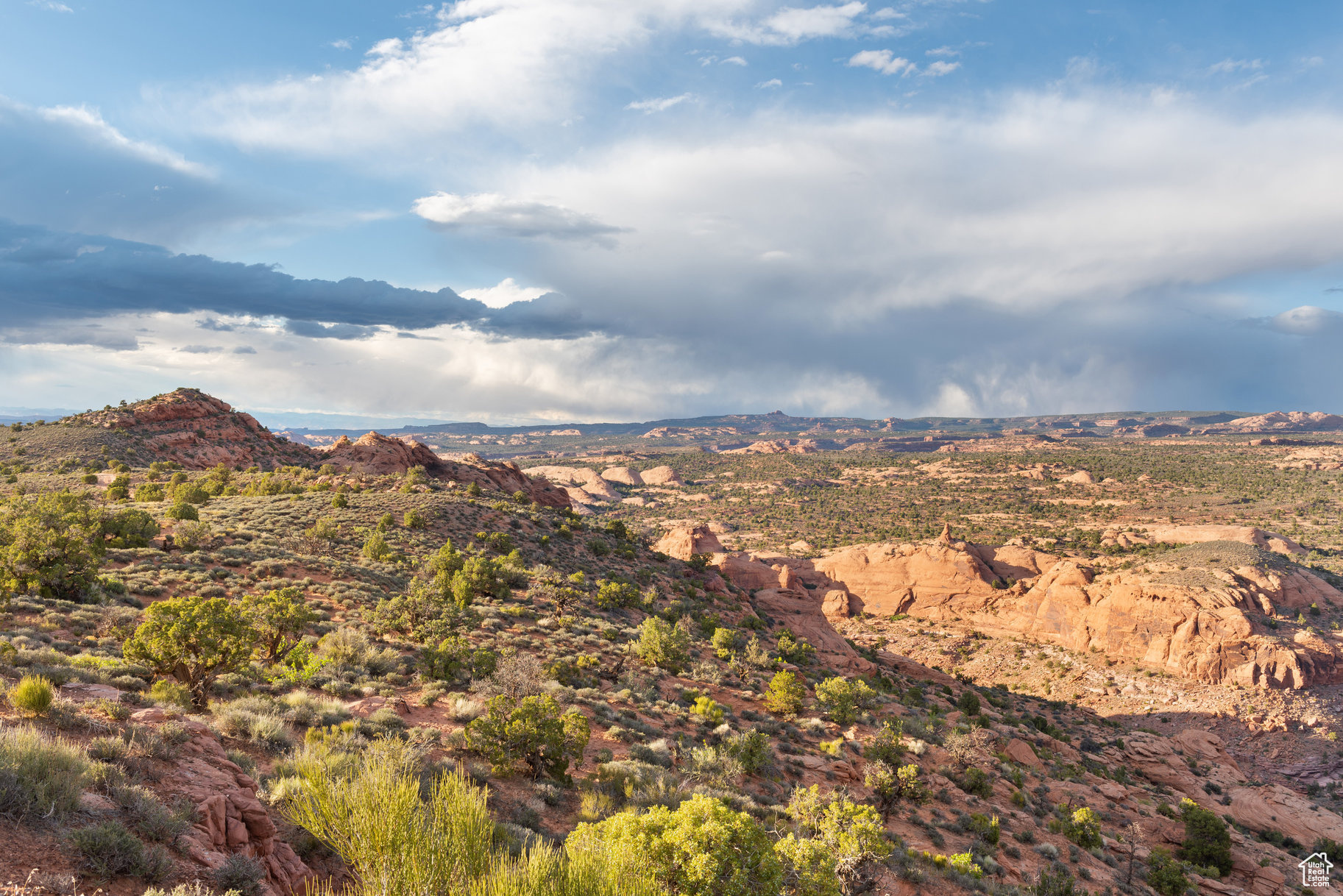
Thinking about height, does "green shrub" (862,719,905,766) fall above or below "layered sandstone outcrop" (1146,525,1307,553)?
below

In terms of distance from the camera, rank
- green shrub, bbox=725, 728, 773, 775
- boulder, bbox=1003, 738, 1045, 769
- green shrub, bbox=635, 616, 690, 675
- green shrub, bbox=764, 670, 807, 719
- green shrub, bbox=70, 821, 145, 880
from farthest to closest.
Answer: boulder, bbox=1003, 738, 1045, 769 < green shrub, bbox=635, 616, 690, 675 < green shrub, bbox=764, 670, 807, 719 < green shrub, bbox=725, 728, 773, 775 < green shrub, bbox=70, 821, 145, 880

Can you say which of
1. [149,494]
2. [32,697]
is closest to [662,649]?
[32,697]

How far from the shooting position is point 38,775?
6.57m

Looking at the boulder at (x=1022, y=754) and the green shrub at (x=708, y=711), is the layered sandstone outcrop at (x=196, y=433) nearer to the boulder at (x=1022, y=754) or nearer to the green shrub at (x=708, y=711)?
the green shrub at (x=708, y=711)

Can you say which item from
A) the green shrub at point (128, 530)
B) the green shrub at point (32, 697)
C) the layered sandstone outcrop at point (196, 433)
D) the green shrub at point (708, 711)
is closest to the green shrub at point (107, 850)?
the green shrub at point (32, 697)

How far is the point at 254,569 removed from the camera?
91.0ft

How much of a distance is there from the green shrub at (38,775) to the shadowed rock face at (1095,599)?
5402 cm

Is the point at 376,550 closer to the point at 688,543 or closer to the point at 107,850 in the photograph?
the point at 107,850

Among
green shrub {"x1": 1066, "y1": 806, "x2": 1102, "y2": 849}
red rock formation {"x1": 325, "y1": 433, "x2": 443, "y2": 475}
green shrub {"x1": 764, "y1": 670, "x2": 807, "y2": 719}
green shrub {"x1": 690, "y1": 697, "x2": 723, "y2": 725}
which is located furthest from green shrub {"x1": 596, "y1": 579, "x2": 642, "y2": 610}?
red rock formation {"x1": 325, "y1": 433, "x2": 443, "y2": 475}

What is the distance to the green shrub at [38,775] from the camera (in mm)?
6180

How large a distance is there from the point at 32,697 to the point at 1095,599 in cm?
7148

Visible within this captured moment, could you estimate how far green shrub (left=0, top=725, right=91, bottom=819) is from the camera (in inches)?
243

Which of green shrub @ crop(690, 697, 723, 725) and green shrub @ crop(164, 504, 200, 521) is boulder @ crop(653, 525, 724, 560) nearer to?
green shrub @ crop(690, 697, 723, 725)

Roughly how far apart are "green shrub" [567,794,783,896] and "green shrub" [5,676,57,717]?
8.49m
